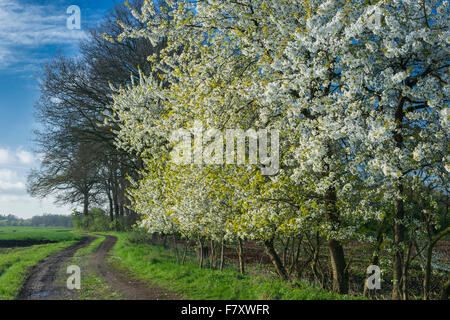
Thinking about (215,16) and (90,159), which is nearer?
(215,16)

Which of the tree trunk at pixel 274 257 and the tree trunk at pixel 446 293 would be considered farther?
the tree trunk at pixel 274 257

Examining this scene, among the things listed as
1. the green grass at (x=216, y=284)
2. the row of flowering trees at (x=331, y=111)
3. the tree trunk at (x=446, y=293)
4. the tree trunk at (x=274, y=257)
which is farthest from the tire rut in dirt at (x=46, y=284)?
the tree trunk at (x=446, y=293)

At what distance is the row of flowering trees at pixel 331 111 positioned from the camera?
6.31 m

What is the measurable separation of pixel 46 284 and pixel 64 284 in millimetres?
539

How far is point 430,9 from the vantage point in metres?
6.35

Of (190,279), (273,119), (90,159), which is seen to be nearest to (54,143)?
(90,159)

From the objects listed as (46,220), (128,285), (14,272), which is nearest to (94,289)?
(128,285)

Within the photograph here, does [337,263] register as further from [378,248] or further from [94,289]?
[94,289]

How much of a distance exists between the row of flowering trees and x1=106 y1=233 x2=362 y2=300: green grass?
54.9 inches

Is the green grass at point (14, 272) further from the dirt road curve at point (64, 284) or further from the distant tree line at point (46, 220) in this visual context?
the distant tree line at point (46, 220)

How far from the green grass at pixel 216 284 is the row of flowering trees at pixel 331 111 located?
1.39 m

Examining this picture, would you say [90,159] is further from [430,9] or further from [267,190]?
[430,9]

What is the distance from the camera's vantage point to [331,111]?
688cm

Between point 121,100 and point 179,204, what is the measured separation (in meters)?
8.93
